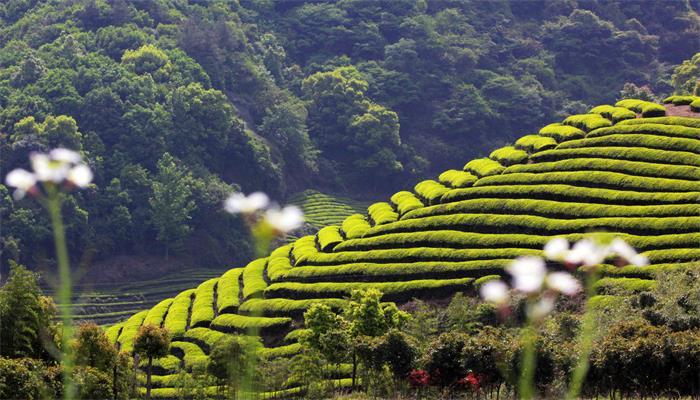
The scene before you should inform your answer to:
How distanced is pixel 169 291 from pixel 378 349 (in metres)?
46.5

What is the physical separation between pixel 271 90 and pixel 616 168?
64.3 m

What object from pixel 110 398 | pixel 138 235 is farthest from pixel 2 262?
pixel 110 398

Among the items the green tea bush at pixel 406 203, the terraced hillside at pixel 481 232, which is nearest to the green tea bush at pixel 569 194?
the terraced hillside at pixel 481 232

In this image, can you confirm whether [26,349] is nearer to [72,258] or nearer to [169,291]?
[169,291]

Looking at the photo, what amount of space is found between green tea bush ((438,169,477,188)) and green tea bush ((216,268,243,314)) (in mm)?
13217

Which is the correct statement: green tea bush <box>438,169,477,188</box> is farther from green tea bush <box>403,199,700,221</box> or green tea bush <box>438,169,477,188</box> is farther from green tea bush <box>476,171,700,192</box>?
green tea bush <box>403,199,700,221</box>

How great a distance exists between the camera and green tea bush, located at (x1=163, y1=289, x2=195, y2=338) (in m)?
48.9

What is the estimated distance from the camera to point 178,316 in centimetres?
5147

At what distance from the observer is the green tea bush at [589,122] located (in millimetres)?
61375

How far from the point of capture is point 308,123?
113 metres

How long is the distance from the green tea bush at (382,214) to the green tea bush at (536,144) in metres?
8.90

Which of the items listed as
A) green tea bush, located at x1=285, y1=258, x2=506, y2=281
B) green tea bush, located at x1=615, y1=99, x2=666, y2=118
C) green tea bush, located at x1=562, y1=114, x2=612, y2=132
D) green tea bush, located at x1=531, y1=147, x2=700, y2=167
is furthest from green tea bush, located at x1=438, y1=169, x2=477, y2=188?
green tea bush, located at x1=615, y1=99, x2=666, y2=118

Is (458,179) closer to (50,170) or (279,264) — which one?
(279,264)

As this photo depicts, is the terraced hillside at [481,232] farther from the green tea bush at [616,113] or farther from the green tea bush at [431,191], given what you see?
the green tea bush at [616,113]
